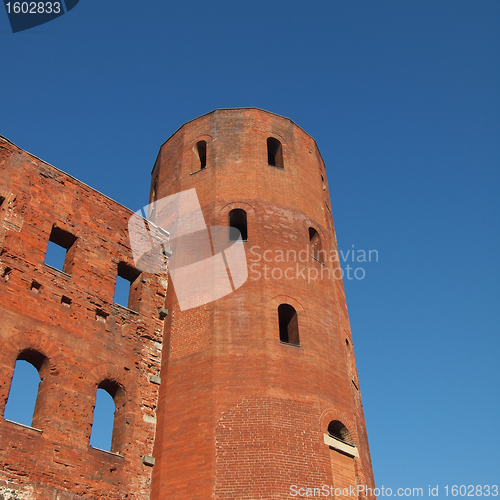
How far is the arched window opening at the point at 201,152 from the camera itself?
1983cm

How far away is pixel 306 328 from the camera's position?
15539mm

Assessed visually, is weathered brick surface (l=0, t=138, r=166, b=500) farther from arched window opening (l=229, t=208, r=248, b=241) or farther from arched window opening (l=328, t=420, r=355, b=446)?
arched window opening (l=328, t=420, r=355, b=446)

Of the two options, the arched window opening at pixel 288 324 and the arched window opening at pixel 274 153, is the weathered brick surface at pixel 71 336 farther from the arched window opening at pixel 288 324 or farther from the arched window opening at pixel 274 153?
the arched window opening at pixel 274 153

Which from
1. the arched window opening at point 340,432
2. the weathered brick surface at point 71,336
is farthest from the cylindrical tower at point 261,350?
the weathered brick surface at point 71,336

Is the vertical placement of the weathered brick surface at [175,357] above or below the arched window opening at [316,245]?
below

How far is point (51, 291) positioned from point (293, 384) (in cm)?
605

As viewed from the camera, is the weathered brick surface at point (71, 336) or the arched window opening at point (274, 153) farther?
the arched window opening at point (274, 153)

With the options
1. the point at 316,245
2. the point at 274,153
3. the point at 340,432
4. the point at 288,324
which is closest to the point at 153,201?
the point at 274,153

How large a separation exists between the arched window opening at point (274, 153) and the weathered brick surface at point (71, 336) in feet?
17.6

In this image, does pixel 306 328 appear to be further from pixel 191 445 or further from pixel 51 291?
pixel 51 291

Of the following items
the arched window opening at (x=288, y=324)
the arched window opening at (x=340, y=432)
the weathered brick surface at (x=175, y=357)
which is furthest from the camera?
the arched window opening at (x=288, y=324)

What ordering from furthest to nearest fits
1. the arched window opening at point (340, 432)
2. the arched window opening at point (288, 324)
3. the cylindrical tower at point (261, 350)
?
the arched window opening at point (288, 324) → the arched window opening at point (340, 432) → the cylindrical tower at point (261, 350)

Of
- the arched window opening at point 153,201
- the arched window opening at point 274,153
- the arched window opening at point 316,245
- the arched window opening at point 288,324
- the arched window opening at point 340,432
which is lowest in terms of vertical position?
the arched window opening at point 340,432

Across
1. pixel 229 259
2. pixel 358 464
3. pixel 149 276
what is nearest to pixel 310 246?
pixel 229 259
